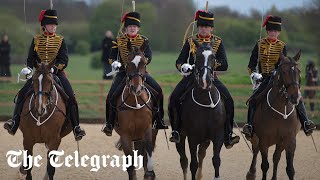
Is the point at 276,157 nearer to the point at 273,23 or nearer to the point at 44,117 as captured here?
the point at 273,23

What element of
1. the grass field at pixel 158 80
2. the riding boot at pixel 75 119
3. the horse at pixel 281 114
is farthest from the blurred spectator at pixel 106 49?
the horse at pixel 281 114

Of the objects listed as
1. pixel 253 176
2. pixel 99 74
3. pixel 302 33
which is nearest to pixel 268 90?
pixel 253 176

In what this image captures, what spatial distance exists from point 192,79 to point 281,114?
1.40m

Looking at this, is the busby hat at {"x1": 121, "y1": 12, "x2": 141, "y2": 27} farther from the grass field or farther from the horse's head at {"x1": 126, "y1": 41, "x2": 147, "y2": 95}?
the grass field

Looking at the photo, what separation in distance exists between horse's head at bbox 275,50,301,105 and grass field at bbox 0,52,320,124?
29.7ft

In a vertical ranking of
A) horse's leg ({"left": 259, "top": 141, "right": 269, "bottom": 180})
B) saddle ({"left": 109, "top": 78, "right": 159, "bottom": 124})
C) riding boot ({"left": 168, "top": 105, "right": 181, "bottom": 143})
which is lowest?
horse's leg ({"left": 259, "top": 141, "right": 269, "bottom": 180})

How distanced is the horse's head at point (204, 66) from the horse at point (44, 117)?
81.5 inches

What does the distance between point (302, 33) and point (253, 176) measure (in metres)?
10.6

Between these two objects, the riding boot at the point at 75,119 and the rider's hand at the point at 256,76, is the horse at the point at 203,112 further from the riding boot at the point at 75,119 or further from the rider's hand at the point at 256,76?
the riding boot at the point at 75,119

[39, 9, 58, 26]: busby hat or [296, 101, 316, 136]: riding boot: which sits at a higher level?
[39, 9, 58, 26]: busby hat

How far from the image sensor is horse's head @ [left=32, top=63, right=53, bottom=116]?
394 inches

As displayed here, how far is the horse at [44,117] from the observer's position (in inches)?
401

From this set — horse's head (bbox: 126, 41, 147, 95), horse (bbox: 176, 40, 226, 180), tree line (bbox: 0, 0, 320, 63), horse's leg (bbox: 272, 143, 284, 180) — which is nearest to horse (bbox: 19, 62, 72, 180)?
horse's head (bbox: 126, 41, 147, 95)

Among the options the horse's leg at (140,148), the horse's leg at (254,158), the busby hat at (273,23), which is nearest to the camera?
the horse's leg at (140,148)
